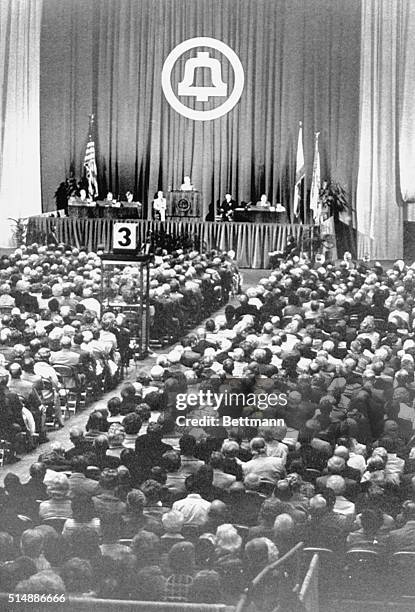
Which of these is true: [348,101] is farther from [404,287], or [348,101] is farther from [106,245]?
[106,245]

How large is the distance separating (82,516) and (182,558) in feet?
6.54

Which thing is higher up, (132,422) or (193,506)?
(132,422)

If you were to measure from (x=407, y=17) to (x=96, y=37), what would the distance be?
4608 mm

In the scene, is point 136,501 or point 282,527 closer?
point 282,527

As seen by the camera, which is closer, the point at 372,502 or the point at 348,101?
the point at 372,502

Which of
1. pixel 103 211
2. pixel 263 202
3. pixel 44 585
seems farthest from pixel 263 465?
pixel 103 211

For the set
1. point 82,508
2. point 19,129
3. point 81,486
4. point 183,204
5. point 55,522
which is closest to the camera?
point 82,508

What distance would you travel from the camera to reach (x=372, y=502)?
1759cm

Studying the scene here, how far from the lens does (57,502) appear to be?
17.7 meters

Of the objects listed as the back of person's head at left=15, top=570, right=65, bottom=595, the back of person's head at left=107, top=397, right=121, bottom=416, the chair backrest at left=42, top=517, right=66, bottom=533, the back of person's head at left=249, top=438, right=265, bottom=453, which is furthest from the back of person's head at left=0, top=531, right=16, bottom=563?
the back of person's head at left=249, top=438, right=265, bottom=453

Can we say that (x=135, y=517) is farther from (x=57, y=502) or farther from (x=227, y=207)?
(x=227, y=207)

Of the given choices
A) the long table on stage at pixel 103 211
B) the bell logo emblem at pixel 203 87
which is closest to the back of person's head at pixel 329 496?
the long table on stage at pixel 103 211

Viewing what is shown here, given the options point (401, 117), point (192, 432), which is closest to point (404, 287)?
point (401, 117)
